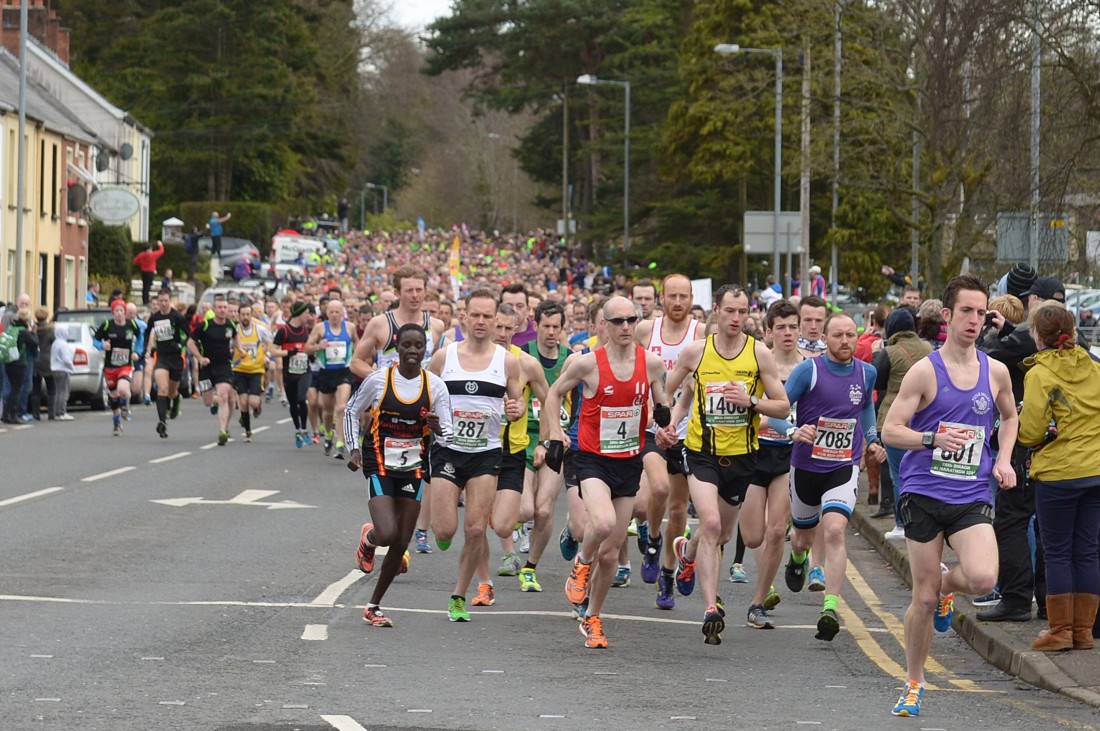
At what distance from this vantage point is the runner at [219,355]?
25.2 meters

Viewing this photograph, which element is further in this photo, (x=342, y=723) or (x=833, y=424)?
(x=833, y=424)

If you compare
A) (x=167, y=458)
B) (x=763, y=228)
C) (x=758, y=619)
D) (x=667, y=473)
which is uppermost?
(x=763, y=228)

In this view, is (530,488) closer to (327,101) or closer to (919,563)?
(919,563)

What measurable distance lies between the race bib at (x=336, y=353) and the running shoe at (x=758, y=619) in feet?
39.1

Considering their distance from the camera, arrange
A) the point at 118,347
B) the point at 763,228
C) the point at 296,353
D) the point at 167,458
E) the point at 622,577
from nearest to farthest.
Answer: the point at 622,577, the point at 167,458, the point at 296,353, the point at 118,347, the point at 763,228

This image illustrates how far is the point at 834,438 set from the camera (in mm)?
11250

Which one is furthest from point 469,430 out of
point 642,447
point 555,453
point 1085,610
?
point 1085,610

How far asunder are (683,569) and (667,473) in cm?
61

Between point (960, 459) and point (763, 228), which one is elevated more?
point (763, 228)

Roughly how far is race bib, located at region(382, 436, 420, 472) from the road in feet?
3.10

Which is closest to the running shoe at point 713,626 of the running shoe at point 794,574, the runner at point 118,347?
the running shoe at point 794,574

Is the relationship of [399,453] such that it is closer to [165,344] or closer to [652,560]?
[652,560]

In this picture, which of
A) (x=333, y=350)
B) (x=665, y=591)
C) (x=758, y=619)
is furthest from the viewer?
A: (x=333, y=350)

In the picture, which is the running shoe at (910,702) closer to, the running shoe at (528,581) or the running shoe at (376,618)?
the running shoe at (376,618)
